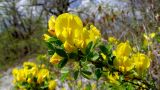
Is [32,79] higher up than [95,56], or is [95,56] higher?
[95,56]

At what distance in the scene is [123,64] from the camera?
1240 mm

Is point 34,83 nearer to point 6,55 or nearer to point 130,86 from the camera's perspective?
point 130,86

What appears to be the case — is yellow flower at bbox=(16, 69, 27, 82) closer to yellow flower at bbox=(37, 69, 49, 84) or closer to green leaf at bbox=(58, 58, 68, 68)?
yellow flower at bbox=(37, 69, 49, 84)

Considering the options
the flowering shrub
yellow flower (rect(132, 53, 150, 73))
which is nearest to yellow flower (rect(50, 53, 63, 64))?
the flowering shrub

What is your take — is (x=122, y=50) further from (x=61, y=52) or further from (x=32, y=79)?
(x=32, y=79)

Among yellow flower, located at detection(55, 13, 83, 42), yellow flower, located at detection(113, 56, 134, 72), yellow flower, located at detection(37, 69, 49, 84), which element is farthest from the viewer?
yellow flower, located at detection(37, 69, 49, 84)

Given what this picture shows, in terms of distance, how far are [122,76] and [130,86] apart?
0.19m

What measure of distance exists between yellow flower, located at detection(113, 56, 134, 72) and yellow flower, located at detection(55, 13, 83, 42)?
18 cm

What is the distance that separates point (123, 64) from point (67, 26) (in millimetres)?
237

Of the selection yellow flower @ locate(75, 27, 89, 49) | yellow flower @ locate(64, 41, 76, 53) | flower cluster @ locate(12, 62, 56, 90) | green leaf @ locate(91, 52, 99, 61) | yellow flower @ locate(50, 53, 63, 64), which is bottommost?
flower cluster @ locate(12, 62, 56, 90)

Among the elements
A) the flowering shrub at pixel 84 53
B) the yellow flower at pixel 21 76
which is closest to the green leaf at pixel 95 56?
the flowering shrub at pixel 84 53

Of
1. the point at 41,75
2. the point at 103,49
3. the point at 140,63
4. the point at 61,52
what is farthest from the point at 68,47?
the point at 41,75

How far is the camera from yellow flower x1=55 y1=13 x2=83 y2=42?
3.69ft

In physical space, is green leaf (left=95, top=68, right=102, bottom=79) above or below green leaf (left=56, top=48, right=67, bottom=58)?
below
